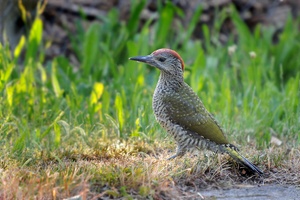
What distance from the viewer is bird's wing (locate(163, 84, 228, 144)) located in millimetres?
5223

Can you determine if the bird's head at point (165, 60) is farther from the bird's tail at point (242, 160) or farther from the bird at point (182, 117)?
the bird's tail at point (242, 160)

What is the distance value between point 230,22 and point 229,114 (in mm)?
4010

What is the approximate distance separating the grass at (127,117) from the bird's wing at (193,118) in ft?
0.74

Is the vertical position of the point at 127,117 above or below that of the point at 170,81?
below

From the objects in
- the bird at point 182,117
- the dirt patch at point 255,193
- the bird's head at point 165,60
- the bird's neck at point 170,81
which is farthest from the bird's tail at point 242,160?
the bird's head at point 165,60

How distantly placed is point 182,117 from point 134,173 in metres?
1.08

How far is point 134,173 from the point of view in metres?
4.35

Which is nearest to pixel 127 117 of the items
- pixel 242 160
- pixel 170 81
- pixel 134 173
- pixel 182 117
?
pixel 170 81

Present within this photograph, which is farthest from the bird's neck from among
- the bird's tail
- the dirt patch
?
the dirt patch

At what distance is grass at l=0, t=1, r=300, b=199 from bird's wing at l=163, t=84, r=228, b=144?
226 mm

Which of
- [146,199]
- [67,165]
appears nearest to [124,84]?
[67,165]

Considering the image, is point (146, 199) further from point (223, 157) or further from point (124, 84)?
point (124, 84)

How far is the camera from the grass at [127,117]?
172 inches

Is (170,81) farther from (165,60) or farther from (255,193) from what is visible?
(255,193)
